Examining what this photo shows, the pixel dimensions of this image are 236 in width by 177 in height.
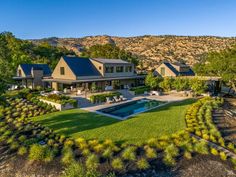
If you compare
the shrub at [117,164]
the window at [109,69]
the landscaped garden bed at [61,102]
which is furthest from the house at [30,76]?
the shrub at [117,164]

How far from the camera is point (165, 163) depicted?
1066 centimetres

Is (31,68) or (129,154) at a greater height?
(31,68)

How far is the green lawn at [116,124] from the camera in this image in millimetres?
13791

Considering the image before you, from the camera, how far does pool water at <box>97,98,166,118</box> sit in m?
19.8

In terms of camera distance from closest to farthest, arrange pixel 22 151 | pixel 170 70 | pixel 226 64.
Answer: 1. pixel 22 151
2. pixel 226 64
3. pixel 170 70

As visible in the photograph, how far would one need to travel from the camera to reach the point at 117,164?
10391 mm

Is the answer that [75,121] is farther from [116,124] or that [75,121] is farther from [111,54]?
[111,54]

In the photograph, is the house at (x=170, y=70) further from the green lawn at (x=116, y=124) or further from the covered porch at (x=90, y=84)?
the green lawn at (x=116, y=124)

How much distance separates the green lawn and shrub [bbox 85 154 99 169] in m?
2.51

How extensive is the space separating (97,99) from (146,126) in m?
9.85

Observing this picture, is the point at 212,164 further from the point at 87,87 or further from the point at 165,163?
the point at 87,87

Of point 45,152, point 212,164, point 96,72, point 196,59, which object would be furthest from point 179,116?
point 196,59

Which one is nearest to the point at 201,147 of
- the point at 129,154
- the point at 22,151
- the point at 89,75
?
the point at 129,154

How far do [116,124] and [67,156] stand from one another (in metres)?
5.57
